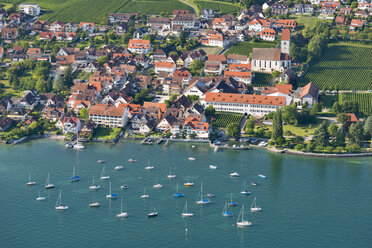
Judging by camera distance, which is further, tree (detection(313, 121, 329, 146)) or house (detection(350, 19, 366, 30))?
house (detection(350, 19, 366, 30))

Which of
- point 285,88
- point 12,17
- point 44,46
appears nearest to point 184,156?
point 285,88

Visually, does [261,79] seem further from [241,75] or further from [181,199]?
[181,199]

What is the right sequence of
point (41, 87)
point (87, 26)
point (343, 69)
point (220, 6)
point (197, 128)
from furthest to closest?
point (220, 6)
point (87, 26)
point (343, 69)
point (41, 87)
point (197, 128)

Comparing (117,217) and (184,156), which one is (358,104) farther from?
(117,217)

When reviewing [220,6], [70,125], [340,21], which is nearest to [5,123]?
[70,125]

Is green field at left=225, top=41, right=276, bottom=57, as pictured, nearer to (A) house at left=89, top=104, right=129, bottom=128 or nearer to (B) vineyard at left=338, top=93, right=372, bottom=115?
(B) vineyard at left=338, top=93, right=372, bottom=115

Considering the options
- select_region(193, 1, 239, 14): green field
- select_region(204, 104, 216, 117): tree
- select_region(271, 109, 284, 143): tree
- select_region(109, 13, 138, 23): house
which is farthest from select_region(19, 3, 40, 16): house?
select_region(271, 109, 284, 143): tree
